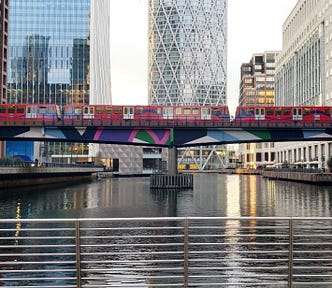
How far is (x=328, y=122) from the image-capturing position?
7862 centimetres

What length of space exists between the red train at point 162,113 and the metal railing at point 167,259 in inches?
1719

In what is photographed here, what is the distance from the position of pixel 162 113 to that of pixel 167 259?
61217 mm

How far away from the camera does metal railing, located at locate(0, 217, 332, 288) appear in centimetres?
1016

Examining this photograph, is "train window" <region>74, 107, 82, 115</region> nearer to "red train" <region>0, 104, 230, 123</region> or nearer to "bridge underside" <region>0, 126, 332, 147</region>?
"red train" <region>0, 104, 230, 123</region>

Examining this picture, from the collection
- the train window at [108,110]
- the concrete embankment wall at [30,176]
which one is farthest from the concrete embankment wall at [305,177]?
→ the concrete embankment wall at [30,176]

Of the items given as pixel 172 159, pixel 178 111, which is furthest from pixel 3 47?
pixel 178 111

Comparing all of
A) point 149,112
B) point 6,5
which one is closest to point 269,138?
point 149,112

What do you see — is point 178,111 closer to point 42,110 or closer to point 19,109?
point 42,110

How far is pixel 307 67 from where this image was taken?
15612 centimetres

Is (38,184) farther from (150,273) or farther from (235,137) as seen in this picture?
(150,273)

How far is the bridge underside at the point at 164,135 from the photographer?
79.1 m

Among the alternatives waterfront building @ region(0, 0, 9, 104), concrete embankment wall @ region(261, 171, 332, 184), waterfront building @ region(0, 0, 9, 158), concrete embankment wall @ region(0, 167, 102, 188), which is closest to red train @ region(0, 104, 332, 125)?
concrete embankment wall @ region(0, 167, 102, 188)

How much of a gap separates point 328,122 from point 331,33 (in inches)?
2370

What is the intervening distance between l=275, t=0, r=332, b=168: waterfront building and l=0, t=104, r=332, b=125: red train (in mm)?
54185
